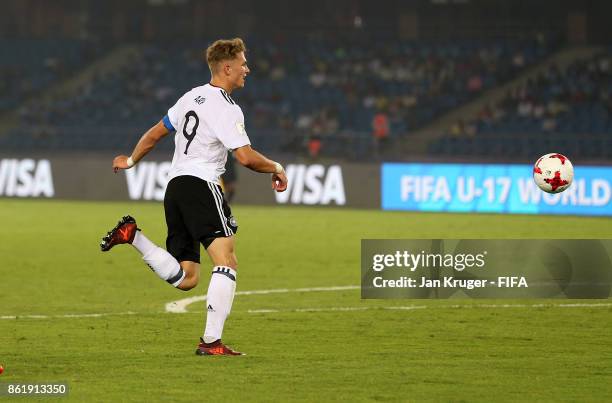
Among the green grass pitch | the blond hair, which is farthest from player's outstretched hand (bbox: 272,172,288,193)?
the green grass pitch

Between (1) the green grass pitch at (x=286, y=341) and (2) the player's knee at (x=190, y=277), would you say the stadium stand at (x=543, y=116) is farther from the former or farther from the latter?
(2) the player's knee at (x=190, y=277)

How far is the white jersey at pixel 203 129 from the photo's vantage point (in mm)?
7953

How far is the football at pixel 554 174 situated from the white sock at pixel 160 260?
209 inches

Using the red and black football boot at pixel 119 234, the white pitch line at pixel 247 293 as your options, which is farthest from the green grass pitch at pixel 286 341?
the red and black football boot at pixel 119 234

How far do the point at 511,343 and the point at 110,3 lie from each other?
3460 centimetres

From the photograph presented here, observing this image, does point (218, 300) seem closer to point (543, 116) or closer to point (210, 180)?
point (210, 180)

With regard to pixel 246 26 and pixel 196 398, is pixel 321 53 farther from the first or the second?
pixel 196 398

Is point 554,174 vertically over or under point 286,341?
over

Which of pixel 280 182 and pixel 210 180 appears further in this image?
pixel 210 180

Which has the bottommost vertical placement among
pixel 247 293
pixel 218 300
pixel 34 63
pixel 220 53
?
pixel 247 293

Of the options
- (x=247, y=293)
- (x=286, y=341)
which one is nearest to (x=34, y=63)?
(x=247, y=293)

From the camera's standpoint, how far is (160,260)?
8148mm

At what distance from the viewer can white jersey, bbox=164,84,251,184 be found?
795 centimetres
